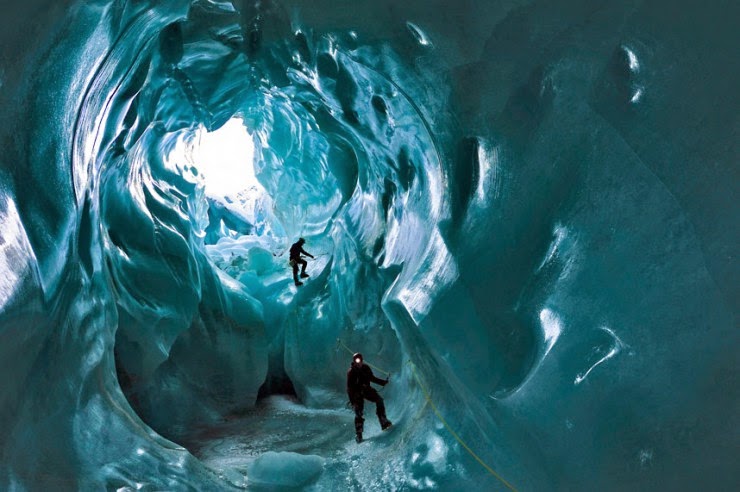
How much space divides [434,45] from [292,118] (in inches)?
323

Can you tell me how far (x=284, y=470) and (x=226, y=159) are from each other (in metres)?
11.3

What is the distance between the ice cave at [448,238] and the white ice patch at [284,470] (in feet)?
0.08

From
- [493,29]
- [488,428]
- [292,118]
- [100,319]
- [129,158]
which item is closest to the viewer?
[493,29]

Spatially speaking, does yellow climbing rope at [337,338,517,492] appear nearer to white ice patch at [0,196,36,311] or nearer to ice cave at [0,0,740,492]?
ice cave at [0,0,740,492]

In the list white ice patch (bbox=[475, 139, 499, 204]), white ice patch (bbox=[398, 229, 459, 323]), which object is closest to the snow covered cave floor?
white ice patch (bbox=[398, 229, 459, 323])

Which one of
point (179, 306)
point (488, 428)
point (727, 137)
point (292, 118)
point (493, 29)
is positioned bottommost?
point (179, 306)

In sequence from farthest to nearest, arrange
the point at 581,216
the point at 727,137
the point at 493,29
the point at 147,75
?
the point at 147,75 < the point at 493,29 < the point at 581,216 < the point at 727,137

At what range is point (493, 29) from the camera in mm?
4555

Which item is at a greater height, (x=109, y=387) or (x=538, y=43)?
(x=538, y=43)

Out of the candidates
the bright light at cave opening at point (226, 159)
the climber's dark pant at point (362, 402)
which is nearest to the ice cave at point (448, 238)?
the climber's dark pant at point (362, 402)

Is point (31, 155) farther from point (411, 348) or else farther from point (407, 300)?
point (411, 348)

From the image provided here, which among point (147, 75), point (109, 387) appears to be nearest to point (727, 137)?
point (109, 387)

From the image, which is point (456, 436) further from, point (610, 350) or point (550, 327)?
point (610, 350)

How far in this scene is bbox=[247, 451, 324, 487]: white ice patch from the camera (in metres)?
6.29
